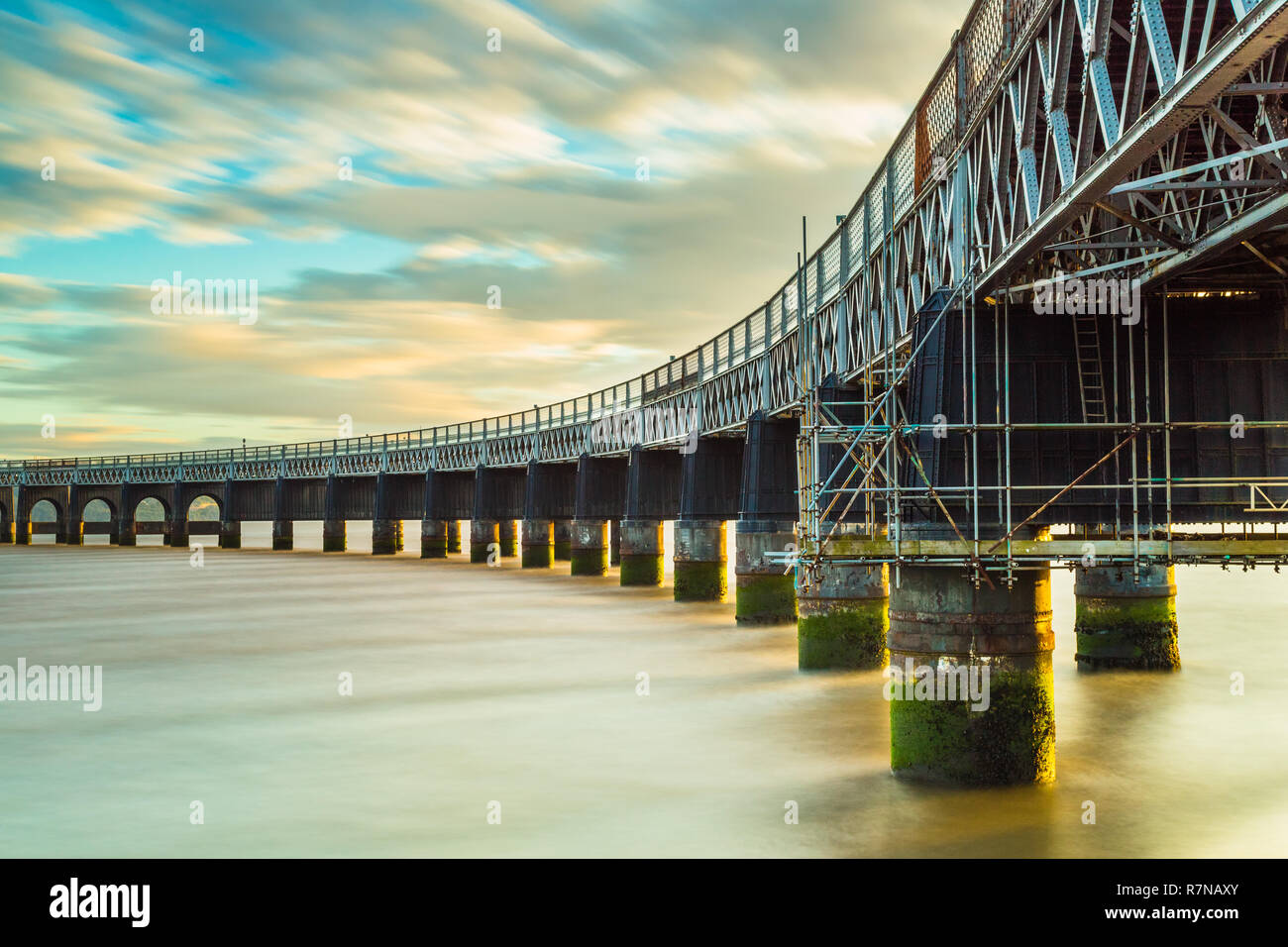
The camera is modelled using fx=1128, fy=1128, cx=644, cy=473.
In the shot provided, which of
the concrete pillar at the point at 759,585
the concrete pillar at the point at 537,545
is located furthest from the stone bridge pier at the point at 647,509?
the concrete pillar at the point at 759,585

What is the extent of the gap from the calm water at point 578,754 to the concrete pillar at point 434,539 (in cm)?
5186

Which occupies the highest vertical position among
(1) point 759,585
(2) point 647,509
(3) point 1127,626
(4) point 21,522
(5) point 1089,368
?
(5) point 1089,368

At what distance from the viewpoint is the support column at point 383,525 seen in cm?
9206

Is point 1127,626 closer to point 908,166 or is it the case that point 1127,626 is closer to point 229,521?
point 908,166

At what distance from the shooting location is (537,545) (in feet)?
236

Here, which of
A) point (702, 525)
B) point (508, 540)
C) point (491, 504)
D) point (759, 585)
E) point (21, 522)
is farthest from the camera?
point (21, 522)

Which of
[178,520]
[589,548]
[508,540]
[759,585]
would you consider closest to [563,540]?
[508,540]

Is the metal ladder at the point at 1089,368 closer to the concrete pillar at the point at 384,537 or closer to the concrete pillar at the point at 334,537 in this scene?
the concrete pillar at the point at 384,537

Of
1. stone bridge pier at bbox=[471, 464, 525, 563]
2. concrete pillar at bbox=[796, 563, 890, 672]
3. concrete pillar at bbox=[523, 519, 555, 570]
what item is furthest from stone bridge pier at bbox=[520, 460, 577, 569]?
concrete pillar at bbox=[796, 563, 890, 672]

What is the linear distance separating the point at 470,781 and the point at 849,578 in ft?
35.1

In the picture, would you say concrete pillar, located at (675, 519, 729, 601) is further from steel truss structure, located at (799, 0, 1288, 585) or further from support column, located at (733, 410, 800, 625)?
steel truss structure, located at (799, 0, 1288, 585)

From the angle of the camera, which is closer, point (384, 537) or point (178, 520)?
point (384, 537)

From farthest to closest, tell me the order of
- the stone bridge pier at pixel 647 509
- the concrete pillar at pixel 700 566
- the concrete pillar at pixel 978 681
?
the stone bridge pier at pixel 647 509
the concrete pillar at pixel 700 566
the concrete pillar at pixel 978 681

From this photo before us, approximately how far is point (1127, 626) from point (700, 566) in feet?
68.1
